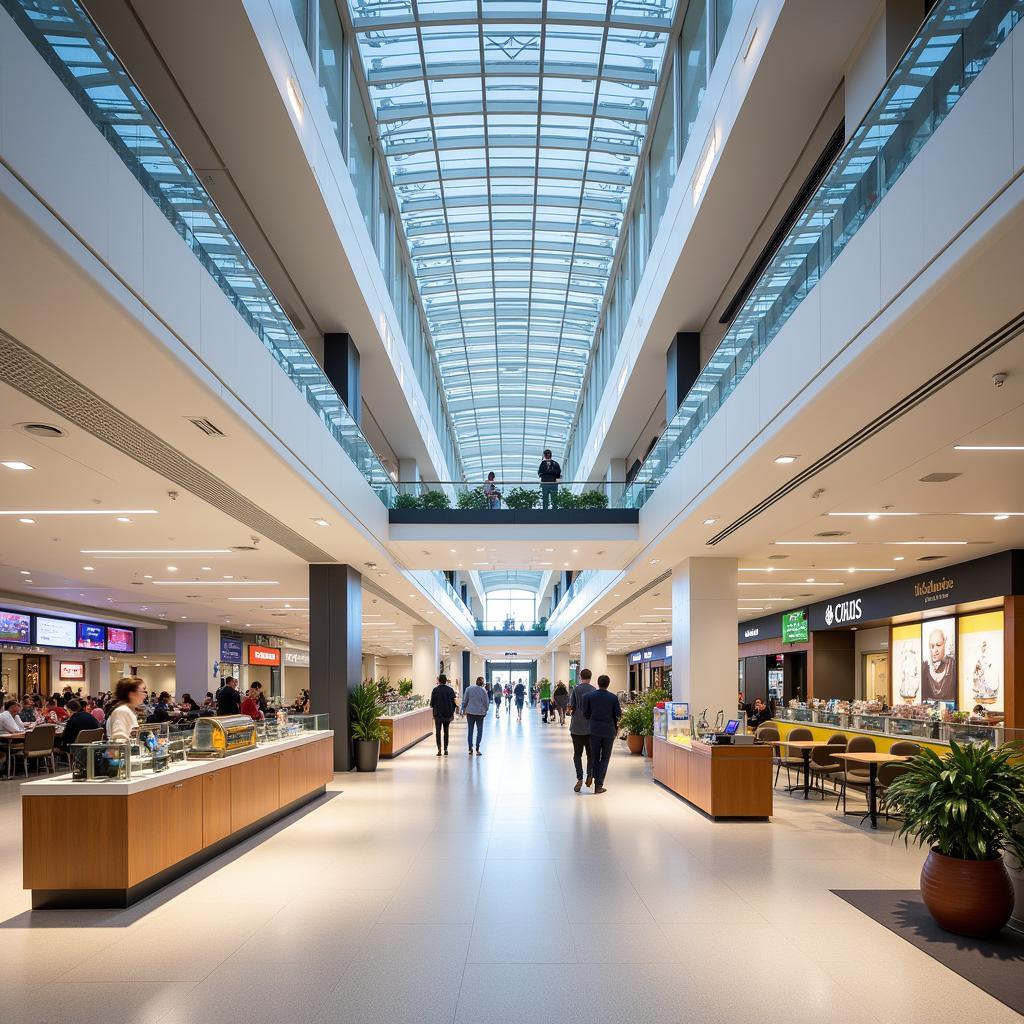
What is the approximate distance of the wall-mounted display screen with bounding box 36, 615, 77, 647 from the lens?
2247cm

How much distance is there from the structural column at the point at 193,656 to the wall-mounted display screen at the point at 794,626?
17925mm

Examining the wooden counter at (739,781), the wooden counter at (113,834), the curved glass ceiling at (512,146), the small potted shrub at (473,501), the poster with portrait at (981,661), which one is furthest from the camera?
the small potted shrub at (473,501)

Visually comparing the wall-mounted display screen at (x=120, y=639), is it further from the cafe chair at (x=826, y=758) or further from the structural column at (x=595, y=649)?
the cafe chair at (x=826, y=758)

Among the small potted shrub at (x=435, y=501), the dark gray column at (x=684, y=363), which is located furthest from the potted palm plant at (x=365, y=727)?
the dark gray column at (x=684, y=363)

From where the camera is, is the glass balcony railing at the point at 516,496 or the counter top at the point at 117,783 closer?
the counter top at the point at 117,783

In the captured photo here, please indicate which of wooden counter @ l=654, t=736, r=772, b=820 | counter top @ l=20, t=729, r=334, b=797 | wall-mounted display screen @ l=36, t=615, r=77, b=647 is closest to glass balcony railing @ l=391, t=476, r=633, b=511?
wooden counter @ l=654, t=736, r=772, b=820

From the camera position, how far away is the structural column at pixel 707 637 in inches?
551

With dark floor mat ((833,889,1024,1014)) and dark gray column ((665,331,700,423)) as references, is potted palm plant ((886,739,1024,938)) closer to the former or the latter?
dark floor mat ((833,889,1024,1014))

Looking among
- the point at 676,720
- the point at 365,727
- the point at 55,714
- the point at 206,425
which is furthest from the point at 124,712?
the point at 55,714

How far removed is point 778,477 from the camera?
909 cm

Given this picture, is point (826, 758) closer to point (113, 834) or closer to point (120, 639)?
point (113, 834)

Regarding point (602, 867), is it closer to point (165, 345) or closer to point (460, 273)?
point (165, 345)

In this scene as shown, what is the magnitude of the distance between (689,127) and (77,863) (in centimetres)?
1103

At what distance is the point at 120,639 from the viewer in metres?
27.5
